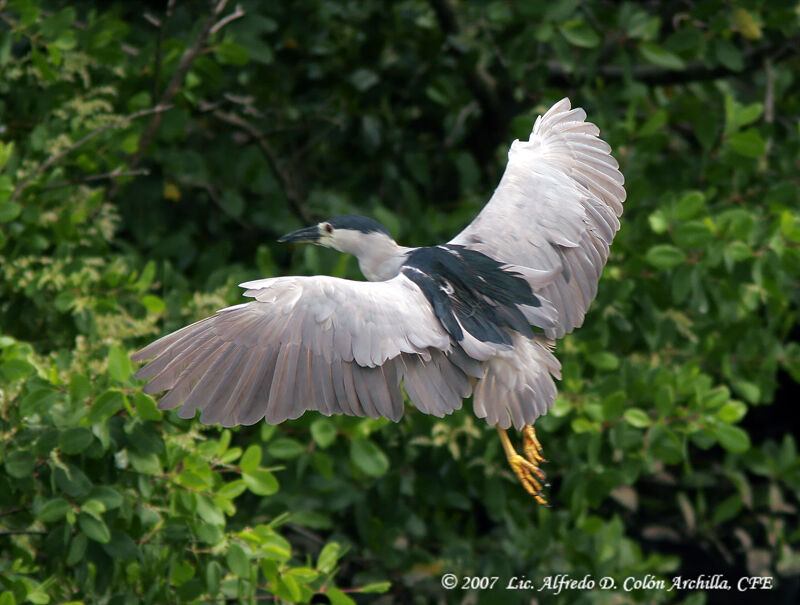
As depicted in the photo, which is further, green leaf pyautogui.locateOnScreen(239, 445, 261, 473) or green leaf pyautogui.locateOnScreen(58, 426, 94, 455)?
green leaf pyautogui.locateOnScreen(239, 445, 261, 473)

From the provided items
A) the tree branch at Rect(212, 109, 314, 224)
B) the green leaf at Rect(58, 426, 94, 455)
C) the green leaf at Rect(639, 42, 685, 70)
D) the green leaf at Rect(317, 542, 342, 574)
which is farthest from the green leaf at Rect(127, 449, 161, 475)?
the green leaf at Rect(639, 42, 685, 70)

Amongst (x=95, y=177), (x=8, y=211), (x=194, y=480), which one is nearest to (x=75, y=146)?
(x=95, y=177)

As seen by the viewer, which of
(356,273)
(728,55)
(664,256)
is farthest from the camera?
(728,55)

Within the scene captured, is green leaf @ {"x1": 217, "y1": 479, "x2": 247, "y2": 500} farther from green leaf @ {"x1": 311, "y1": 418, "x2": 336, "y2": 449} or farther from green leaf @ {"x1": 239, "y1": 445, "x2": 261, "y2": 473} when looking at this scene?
green leaf @ {"x1": 311, "y1": 418, "x2": 336, "y2": 449}

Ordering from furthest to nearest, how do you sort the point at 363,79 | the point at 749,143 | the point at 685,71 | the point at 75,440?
1. the point at 685,71
2. the point at 363,79
3. the point at 749,143
4. the point at 75,440

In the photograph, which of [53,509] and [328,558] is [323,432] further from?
[53,509]

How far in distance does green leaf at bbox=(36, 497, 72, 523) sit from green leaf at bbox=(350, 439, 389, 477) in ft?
2.93

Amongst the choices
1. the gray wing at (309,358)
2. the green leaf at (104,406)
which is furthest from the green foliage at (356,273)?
the gray wing at (309,358)

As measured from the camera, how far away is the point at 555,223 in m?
2.95

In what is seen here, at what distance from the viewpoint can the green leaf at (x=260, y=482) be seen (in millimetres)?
2742

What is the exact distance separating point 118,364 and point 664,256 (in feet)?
5.54

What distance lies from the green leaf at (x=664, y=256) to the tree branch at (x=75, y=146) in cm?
152

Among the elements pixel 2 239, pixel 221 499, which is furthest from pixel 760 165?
pixel 2 239

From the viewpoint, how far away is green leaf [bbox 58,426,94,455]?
2.46 meters
